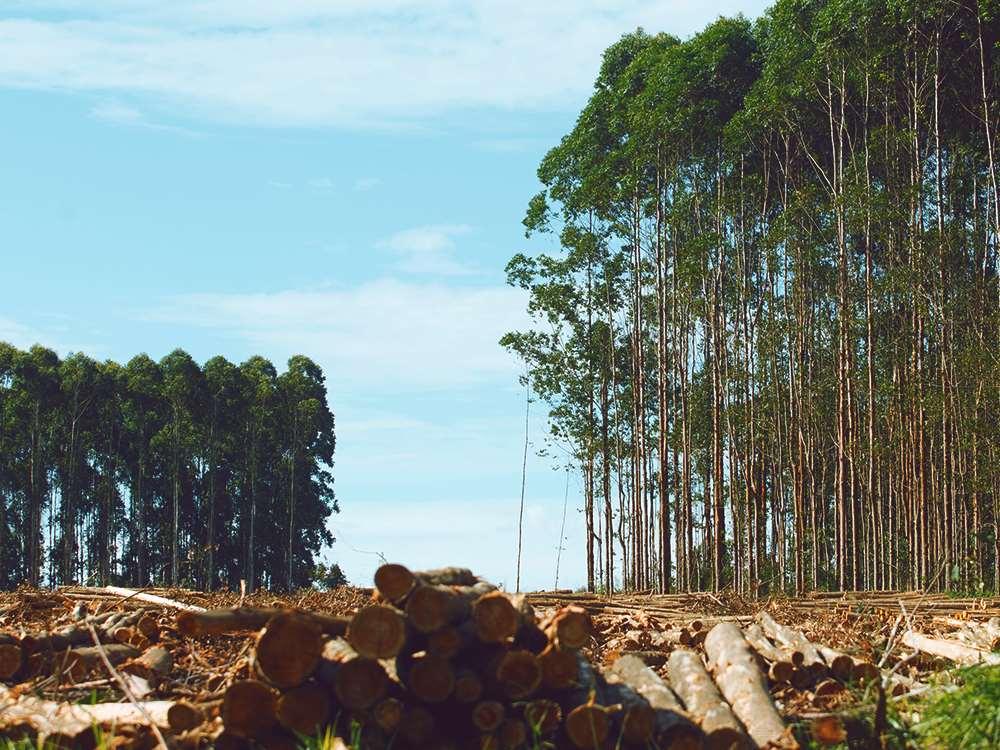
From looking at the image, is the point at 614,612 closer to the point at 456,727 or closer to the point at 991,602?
the point at 991,602

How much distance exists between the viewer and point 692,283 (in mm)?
32969

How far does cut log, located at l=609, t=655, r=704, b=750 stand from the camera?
17.6ft

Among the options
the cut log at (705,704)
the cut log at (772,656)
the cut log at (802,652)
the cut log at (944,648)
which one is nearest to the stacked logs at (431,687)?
the cut log at (705,704)

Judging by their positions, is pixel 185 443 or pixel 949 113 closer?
pixel 949 113

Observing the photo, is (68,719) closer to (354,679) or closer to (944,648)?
(354,679)

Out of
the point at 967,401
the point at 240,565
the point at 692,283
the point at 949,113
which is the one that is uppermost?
the point at 949,113

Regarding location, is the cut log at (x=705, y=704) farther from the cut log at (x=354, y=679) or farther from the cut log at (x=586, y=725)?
the cut log at (x=354, y=679)

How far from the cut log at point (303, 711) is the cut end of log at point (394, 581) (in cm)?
53

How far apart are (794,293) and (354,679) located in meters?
27.1

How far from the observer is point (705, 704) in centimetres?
595

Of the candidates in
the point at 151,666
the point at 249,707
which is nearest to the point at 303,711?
the point at 249,707

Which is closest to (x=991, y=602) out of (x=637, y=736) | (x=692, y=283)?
(x=637, y=736)

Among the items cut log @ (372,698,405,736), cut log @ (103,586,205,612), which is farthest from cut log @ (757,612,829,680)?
cut log @ (103,586,205,612)

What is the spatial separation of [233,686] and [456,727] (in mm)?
1012
